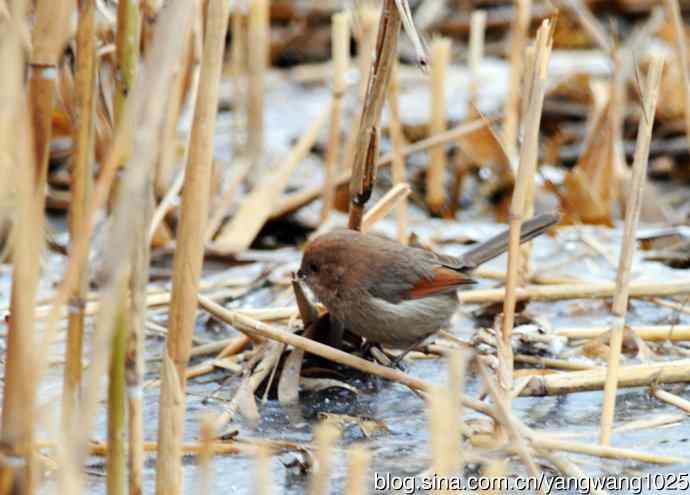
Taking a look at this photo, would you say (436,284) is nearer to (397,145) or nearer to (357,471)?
(397,145)

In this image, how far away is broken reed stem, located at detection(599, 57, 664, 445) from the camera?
2885 mm

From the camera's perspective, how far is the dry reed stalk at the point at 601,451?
2.87 metres

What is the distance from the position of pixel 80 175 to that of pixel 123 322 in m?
0.33

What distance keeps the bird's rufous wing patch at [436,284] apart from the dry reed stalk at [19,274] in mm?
2074

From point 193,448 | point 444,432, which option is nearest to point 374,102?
point 193,448

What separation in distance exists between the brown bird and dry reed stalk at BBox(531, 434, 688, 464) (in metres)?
1.21

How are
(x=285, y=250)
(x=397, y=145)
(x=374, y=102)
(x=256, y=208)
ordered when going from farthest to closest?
(x=256, y=208)
(x=285, y=250)
(x=397, y=145)
(x=374, y=102)

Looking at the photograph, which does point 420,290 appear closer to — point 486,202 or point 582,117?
point 486,202

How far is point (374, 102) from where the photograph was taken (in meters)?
3.70

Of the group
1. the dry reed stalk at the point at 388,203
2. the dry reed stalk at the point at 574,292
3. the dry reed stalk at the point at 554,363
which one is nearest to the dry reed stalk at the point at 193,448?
the dry reed stalk at the point at 554,363

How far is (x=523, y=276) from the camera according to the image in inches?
190

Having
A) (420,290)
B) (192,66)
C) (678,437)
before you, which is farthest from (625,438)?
(192,66)

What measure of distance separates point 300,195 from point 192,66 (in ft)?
3.37

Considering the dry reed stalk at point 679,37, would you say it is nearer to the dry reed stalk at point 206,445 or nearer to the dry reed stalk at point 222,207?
the dry reed stalk at point 222,207
